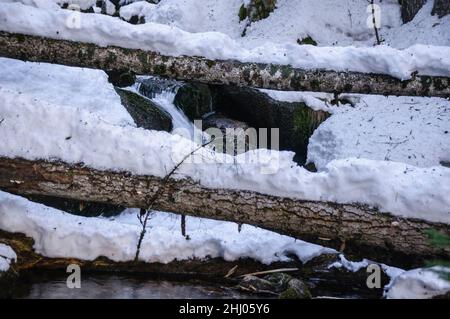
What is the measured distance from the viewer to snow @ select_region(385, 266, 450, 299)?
3.60 m

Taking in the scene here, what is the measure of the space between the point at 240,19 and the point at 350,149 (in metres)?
6.65

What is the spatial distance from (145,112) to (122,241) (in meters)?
4.44

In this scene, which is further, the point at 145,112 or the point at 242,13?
the point at 242,13

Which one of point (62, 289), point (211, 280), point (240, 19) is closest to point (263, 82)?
point (211, 280)

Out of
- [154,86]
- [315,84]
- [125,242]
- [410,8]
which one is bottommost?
[125,242]

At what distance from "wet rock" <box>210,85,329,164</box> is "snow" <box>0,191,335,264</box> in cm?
488

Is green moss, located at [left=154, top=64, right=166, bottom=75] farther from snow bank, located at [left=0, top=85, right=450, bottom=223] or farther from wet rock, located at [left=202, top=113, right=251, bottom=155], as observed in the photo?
wet rock, located at [left=202, top=113, right=251, bottom=155]

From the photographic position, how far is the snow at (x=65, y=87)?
7.87 m

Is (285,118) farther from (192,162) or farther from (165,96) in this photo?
(192,162)

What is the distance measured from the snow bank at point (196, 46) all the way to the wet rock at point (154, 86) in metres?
4.81

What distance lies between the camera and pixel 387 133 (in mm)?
8969

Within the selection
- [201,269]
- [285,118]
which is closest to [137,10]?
[285,118]

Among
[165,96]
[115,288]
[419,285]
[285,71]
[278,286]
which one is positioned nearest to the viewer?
[419,285]
